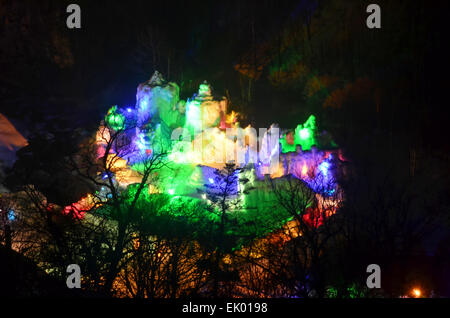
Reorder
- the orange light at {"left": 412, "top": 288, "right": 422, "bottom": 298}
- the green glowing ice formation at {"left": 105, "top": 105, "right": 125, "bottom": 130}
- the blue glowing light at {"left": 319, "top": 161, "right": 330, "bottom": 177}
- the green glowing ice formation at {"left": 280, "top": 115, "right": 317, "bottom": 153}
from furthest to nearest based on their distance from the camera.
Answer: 1. the green glowing ice formation at {"left": 105, "top": 105, "right": 125, "bottom": 130}
2. the green glowing ice formation at {"left": 280, "top": 115, "right": 317, "bottom": 153}
3. the blue glowing light at {"left": 319, "top": 161, "right": 330, "bottom": 177}
4. the orange light at {"left": 412, "top": 288, "right": 422, "bottom": 298}

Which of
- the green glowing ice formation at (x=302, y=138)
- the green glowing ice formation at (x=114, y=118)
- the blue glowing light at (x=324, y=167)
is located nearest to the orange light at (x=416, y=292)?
the blue glowing light at (x=324, y=167)

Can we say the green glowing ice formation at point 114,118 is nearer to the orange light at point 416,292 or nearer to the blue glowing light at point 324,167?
the blue glowing light at point 324,167

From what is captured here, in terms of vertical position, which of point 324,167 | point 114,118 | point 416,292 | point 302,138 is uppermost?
point 114,118

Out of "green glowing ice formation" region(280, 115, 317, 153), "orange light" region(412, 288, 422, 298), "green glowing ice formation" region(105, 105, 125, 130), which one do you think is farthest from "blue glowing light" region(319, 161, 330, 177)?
"green glowing ice formation" region(105, 105, 125, 130)

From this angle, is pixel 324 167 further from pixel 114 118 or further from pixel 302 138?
pixel 114 118

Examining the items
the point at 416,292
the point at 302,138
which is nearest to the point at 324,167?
the point at 302,138

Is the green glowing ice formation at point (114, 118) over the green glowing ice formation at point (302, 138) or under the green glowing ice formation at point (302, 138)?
over

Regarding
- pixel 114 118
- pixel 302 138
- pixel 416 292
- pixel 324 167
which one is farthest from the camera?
pixel 114 118

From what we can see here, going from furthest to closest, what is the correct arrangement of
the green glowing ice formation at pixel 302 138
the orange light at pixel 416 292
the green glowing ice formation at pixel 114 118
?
the green glowing ice formation at pixel 114 118, the green glowing ice formation at pixel 302 138, the orange light at pixel 416 292

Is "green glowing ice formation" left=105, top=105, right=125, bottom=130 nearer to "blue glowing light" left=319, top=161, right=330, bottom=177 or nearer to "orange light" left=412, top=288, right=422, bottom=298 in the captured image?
"blue glowing light" left=319, top=161, right=330, bottom=177

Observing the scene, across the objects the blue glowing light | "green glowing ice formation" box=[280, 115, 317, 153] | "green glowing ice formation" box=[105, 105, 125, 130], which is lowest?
the blue glowing light
